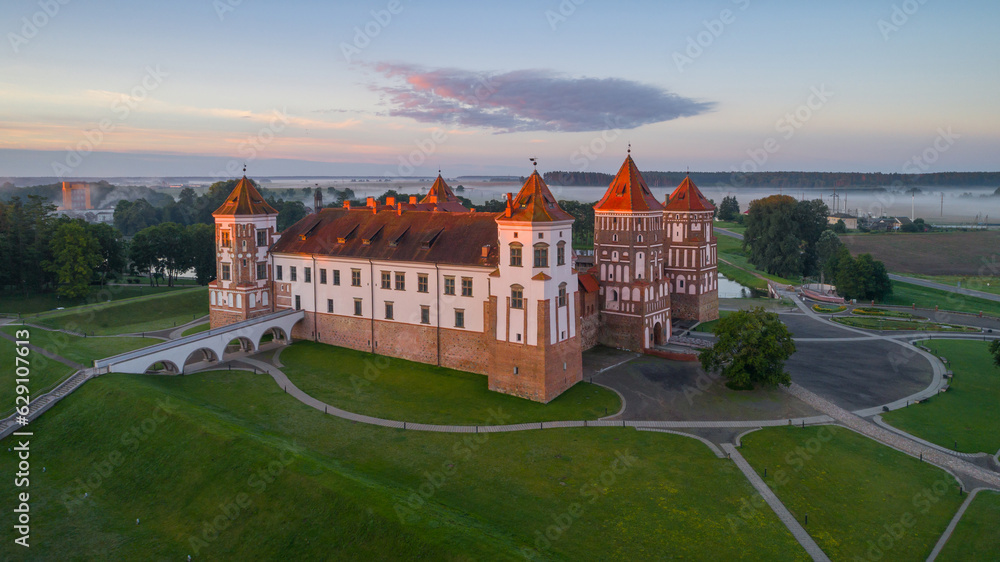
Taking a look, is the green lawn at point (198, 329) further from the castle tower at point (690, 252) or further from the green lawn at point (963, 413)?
the green lawn at point (963, 413)

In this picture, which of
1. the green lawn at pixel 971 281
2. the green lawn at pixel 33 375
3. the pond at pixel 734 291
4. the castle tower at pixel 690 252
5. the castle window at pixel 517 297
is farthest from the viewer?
the pond at pixel 734 291

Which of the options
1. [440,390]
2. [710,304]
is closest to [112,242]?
[440,390]

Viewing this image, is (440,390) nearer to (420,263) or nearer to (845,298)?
(420,263)

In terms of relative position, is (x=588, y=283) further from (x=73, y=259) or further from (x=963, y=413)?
(x=73, y=259)

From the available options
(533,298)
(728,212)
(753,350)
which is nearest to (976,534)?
(753,350)

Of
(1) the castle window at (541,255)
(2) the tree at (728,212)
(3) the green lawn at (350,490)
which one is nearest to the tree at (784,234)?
(2) the tree at (728,212)

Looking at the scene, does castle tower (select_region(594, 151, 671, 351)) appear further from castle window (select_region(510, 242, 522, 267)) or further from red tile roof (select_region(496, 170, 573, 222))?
castle window (select_region(510, 242, 522, 267))
